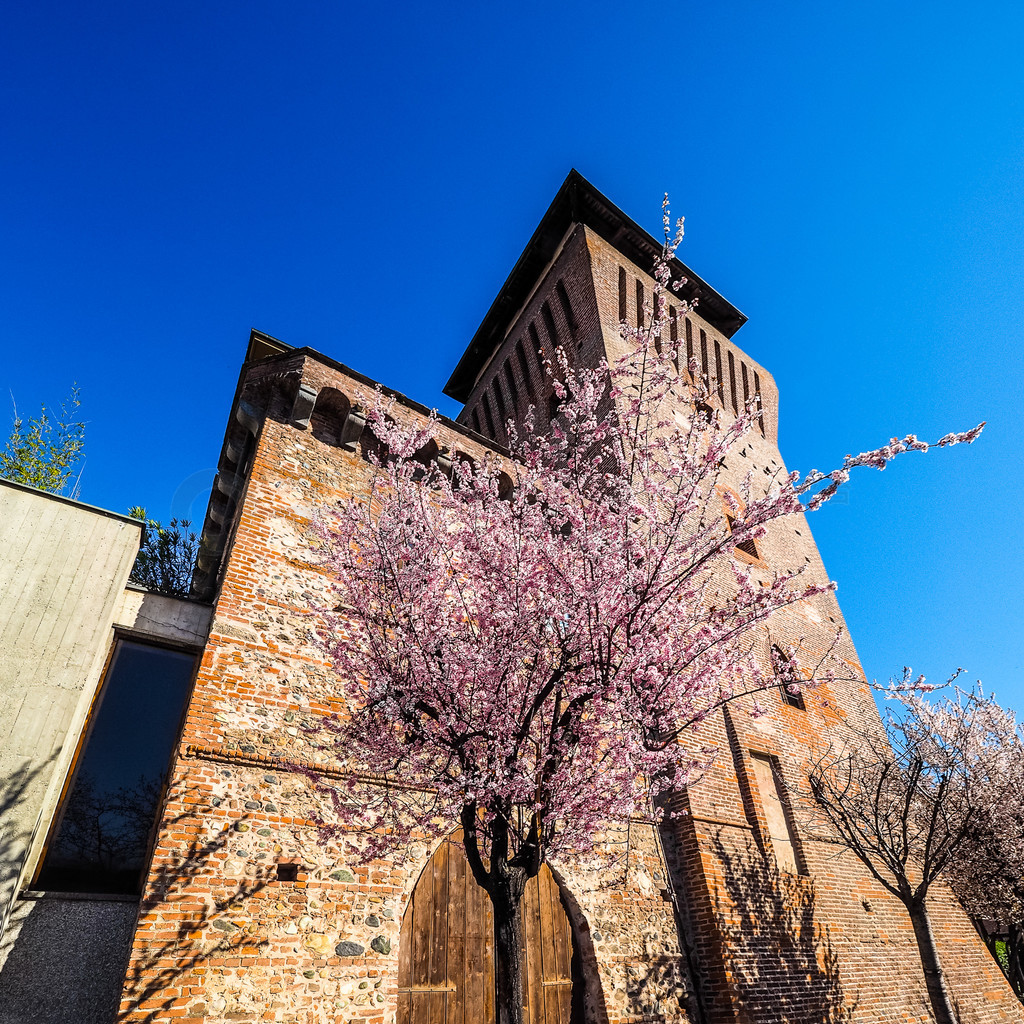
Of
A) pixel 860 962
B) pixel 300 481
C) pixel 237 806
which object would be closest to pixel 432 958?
pixel 237 806

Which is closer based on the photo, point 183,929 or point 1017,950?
point 183,929

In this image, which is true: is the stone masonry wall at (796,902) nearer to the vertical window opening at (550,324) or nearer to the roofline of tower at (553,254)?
the vertical window opening at (550,324)

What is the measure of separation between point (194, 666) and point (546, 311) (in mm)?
12442

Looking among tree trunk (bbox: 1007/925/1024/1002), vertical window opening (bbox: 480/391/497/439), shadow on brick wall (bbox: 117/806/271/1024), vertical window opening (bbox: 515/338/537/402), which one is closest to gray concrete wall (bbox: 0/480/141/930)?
shadow on brick wall (bbox: 117/806/271/1024)

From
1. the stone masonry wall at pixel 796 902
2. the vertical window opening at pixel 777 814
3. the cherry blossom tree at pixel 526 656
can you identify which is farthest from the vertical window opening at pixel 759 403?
the cherry blossom tree at pixel 526 656

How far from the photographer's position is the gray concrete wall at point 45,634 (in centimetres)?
566

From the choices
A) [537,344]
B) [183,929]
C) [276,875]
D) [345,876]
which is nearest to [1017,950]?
[345,876]

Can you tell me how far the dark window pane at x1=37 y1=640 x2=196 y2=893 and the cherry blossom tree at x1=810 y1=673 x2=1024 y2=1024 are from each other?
10242 millimetres

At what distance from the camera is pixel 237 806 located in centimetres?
586

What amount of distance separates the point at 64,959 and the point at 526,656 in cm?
481

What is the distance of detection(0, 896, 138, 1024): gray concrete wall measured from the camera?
4941mm

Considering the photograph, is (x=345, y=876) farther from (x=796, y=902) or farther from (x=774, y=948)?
(x=796, y=902)

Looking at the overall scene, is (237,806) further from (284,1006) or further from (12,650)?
(12,650)

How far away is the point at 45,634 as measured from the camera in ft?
21.0
